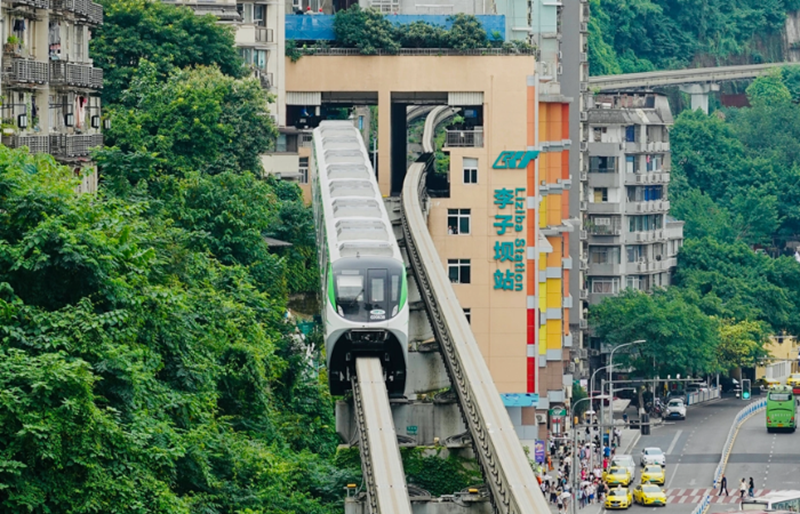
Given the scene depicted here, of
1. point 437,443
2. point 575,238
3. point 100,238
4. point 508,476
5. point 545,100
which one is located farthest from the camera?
point 575,238

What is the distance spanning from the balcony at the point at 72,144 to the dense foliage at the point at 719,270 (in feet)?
255

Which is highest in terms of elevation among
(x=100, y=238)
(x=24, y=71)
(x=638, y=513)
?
(x=24, y=71)

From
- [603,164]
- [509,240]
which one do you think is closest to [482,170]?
[509,240]

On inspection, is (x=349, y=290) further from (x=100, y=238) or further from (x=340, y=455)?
(x=100, y=238)

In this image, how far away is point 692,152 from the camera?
650 feet

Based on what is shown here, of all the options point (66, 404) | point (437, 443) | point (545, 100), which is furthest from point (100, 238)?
point (545, 100)

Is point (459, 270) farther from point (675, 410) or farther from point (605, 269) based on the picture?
point (605, 269)

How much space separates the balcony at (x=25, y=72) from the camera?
58219 mm

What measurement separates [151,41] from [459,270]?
2710 cm

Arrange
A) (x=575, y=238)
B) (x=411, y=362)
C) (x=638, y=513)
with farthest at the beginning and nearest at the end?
1. (x=575, y=238)
2. (x=638, y=513)
3. (x=411, y=362)

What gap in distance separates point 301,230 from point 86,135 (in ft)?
69.0

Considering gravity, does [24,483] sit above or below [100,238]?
below

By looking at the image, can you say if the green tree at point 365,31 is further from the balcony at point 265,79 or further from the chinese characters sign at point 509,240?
the chinese characters sign at point 509,240

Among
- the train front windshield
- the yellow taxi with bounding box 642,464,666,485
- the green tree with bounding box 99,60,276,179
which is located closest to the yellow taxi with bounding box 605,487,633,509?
the yellow taxi with bounding box 642,464,666,485
